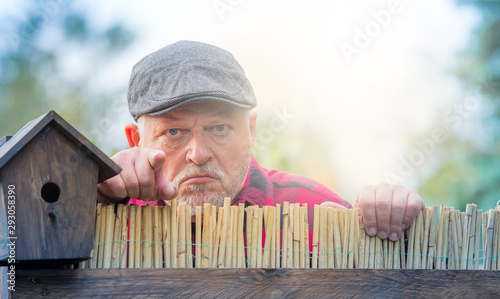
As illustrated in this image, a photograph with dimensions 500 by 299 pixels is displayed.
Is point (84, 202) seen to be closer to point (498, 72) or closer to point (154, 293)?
point (154, 293)

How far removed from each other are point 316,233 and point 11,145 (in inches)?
52.5

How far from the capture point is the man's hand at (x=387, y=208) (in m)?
2.58

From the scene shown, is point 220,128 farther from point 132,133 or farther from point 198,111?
point 132,133

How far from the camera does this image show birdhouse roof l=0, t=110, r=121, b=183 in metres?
2.07

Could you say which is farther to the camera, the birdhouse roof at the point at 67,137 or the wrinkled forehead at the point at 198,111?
the wrinkled forehead at the point at 198,111

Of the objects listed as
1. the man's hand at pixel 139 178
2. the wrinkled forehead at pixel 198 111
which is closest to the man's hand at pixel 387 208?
the man's hand at pixel 139 178

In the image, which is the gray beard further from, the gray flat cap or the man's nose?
the gray flat cap

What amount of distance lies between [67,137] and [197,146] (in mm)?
1396

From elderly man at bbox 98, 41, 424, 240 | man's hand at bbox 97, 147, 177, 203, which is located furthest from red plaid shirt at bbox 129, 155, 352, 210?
man's hand at bbox 97, 147, 177, 203

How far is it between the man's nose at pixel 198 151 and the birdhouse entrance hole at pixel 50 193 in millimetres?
Answer: 1318

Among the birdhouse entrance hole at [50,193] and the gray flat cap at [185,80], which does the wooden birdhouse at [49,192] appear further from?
the gray flat cap at [185,80]

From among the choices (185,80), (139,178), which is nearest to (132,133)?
(185,80)

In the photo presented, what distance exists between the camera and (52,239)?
2.11 meters

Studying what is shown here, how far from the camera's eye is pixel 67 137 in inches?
86.3
